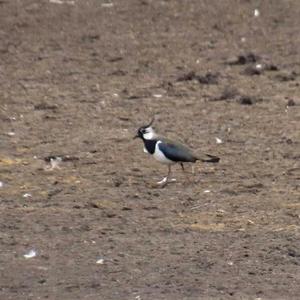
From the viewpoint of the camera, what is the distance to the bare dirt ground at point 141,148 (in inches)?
337

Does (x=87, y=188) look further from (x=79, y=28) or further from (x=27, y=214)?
(x=79, y=28)

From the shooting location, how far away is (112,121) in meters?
12.7

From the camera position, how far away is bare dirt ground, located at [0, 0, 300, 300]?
28.1 ft

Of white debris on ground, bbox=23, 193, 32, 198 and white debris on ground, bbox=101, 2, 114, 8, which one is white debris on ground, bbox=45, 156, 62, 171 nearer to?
white debris on ground, bbox=23, 193, 32, 198

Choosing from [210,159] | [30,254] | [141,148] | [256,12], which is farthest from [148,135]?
[256,12]

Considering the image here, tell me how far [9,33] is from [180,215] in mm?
7126

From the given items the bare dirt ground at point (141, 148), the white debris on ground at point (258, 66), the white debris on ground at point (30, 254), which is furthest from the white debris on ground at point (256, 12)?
the white debris on ground at point (30, 254)

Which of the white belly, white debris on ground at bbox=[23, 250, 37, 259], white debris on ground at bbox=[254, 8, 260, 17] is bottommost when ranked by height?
white debris on ground at bbox=[23, 250, 37, 259]

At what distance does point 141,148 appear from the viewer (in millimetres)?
11672

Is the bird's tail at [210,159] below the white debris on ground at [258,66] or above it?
below

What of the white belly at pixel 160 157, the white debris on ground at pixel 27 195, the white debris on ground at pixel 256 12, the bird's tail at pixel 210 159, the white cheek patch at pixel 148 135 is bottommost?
the white debris on ground at pixel 27 195

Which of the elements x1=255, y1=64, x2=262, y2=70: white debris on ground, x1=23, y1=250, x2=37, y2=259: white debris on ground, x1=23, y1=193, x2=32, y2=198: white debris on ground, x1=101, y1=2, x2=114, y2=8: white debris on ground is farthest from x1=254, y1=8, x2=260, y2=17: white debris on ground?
x1=23, y1=250, x2=37, y2=259: white debris on ground

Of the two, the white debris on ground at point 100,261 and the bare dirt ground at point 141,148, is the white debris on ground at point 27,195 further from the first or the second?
the white debris on ground at point 100,261

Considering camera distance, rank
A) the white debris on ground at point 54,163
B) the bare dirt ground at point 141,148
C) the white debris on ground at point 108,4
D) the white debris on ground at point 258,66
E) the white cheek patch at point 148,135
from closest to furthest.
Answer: the bare dirt ground at point 141,148, the white cheek patch at point 148,135, the white debris on ground at point 54,163, the white debris on ground at point 258,66, the white debris on ground at point 108,4
